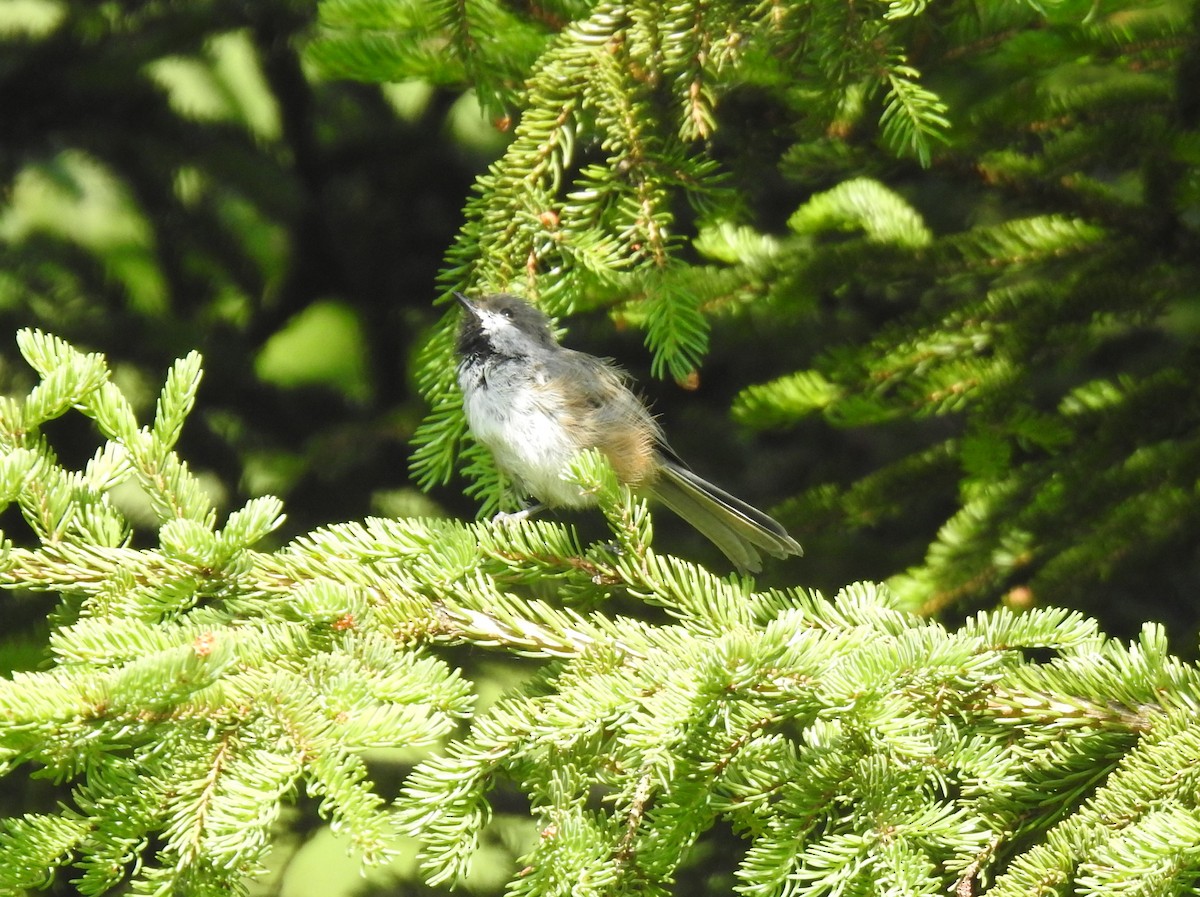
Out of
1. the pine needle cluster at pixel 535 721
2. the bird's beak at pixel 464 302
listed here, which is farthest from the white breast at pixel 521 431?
the pine needle cluster at pixel 535 721

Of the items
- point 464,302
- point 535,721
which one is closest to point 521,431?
point 464,302

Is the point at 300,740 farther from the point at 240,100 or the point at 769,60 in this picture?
the point at 240,100

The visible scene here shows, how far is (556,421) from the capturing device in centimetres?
343

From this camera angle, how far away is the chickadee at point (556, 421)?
3.23 m

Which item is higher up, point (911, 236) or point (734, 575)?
point (911, 236)

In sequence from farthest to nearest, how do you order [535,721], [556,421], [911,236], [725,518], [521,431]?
[556,421] → [521,431] → [725,518] → [911,236] → [535,721]

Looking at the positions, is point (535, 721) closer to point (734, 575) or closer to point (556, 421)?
point (734, 575)

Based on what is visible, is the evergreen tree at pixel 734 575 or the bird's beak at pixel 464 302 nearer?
the evergreen tree at pixel 734 575

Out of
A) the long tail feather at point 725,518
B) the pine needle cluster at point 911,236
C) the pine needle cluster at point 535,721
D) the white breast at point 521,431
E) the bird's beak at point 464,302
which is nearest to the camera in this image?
→ the pine needle cluster at point 535,721

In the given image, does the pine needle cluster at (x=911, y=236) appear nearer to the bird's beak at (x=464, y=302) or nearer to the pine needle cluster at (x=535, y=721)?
the bird's beak at (x=464, y=302)

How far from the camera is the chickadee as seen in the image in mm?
3232

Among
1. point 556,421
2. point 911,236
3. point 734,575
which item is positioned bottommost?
point 556,421

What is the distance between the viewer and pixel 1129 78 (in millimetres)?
3170

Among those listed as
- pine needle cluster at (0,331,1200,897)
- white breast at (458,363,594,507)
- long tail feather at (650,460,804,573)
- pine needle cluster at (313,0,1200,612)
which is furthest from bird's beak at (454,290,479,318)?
pine needle cluster at (0,331,1200,897)
